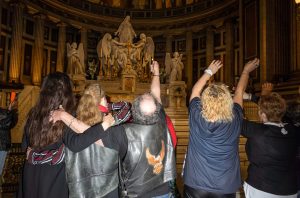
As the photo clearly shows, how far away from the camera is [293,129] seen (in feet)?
8.61

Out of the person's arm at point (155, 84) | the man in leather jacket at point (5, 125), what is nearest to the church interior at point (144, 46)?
the man in leather jacket at point (5, 125)

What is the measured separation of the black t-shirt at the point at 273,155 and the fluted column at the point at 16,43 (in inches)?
834

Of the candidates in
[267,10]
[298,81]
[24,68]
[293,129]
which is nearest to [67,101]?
[293,129]

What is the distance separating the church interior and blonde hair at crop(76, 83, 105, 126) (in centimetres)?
329

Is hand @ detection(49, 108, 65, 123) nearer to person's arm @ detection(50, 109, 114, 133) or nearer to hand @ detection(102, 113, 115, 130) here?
person's arm @ detection(50, 109, 114, 133)

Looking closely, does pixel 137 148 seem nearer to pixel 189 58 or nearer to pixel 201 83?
pixel 201 83

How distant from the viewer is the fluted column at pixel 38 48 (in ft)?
74.4

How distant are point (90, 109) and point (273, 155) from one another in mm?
1737

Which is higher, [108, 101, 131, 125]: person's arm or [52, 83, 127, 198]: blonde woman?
[108, 101, 131, 125]: person's arm

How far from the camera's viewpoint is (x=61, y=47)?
25156mm

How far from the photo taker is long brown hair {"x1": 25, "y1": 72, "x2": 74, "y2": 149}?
214cm

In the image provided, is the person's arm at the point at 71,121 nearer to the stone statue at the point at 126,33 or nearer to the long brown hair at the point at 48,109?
the long brown hair at the point at 48,109

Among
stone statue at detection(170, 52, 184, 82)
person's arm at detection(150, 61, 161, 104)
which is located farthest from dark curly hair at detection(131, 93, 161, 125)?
stone statue at detection(170, 52, 184, 82)

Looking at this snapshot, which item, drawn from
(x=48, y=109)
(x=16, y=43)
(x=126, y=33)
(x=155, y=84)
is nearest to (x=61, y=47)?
(x=16, y=43)
